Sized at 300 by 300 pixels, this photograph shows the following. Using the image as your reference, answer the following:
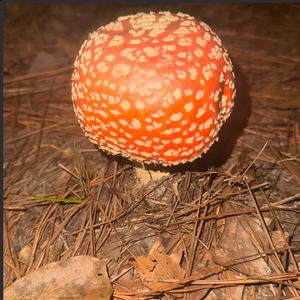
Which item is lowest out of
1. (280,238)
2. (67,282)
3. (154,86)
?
(67,282)

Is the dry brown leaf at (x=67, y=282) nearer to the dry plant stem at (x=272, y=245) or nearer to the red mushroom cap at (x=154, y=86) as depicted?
the red mushroom cap at (x=154, y=86)

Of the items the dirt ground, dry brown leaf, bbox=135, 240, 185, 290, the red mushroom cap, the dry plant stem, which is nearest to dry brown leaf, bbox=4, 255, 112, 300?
the dirt ground

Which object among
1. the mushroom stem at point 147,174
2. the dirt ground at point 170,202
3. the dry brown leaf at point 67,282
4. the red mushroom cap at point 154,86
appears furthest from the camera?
the mushroom stem at point 147,174

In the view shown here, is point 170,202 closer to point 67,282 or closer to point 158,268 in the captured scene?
point 158,268

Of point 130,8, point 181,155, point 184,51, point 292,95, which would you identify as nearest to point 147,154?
point 181,155

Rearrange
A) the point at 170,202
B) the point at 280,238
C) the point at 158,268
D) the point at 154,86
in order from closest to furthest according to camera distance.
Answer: the point at 154,86 < the point at 158,268 < the point at 280,238 < the point at 170,202

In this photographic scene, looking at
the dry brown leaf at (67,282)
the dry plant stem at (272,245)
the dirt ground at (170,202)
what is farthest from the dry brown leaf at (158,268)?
the dry plant stem at (272,245)

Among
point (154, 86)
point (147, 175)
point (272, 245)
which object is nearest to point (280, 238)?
point (272, 245)

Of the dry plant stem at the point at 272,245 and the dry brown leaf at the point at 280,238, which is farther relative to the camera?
the dry brown leaf at the point at 280,238
